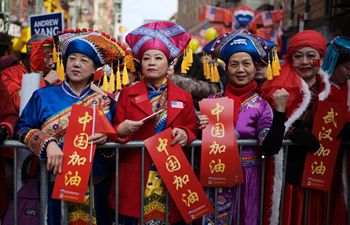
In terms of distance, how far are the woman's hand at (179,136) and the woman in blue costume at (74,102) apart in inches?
16.9

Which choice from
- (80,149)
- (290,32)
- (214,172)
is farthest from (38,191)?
(290,32)

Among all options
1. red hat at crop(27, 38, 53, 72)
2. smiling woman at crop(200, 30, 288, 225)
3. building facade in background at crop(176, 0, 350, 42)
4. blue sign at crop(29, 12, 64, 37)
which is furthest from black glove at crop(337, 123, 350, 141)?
building facade in background at crop(176, 0, 350, 42)

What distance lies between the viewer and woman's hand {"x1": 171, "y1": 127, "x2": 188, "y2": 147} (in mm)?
2928

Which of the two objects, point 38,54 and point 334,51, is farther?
point 38,54

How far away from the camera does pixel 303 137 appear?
313 centimetres

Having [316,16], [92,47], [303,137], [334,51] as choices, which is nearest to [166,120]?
[92,47]

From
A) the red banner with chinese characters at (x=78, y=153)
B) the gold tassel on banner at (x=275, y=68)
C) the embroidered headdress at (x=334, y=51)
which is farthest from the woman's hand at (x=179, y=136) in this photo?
the embroidered headdress at (x=334, y=51)

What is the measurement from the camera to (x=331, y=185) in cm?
341

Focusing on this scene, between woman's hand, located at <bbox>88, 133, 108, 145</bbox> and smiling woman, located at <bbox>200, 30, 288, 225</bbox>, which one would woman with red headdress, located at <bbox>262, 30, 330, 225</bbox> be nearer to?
smiling woman, located at <bbox>200, 30, 288, 225</bbox>

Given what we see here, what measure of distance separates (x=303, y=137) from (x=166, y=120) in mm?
926

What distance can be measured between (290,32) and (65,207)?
19.4m

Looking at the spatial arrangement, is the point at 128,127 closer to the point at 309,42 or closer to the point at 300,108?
the point at 300,108

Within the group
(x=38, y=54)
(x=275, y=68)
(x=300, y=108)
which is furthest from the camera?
(x=38, y=54)

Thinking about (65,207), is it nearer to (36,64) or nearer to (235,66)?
(235,66)
